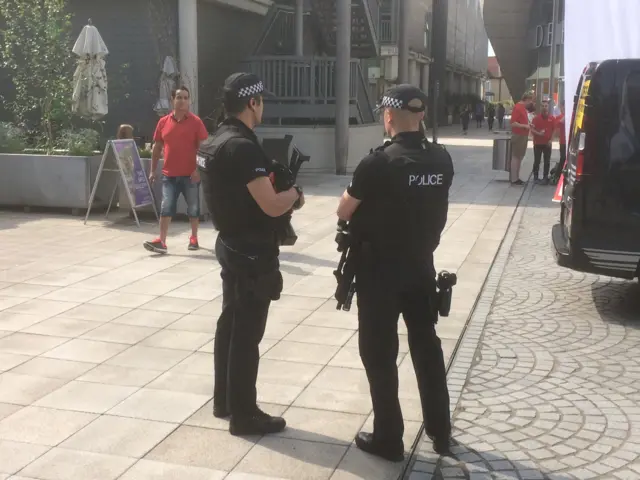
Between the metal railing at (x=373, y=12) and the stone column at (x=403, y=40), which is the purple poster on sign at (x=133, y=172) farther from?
the stone column at (x=403, y=40)

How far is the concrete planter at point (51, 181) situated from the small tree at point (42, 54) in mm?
844

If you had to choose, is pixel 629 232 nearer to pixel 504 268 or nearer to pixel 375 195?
pixel 504 268

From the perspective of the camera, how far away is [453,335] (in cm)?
605

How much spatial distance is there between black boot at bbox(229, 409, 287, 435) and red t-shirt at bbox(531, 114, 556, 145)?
12765 millimetres

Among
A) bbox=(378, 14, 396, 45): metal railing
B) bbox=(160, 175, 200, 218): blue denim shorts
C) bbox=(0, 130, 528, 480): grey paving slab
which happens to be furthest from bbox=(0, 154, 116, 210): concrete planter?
bbox=(378, 14, 396, 45): metal railing

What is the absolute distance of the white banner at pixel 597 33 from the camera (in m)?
10.8

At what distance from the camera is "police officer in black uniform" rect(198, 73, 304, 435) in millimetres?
3893

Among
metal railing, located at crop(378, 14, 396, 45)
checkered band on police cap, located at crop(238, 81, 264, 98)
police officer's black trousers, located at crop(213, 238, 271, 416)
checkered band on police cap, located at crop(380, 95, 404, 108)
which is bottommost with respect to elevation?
police officer's black trousers, located at crop(213, 238, 271, 416)

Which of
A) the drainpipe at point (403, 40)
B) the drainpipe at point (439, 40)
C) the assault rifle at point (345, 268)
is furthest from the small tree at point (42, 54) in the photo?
the drainpipe at point (439, 40)

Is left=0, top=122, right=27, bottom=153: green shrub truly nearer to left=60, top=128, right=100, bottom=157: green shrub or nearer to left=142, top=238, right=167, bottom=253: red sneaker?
left=60, top=128, right=100, bottom=157: green shrub

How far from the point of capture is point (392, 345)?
3.86 m

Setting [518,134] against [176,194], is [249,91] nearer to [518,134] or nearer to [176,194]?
[176,194]

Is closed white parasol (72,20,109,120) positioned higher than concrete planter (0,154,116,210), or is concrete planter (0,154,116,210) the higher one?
closed white parasol (72,20,109,120)

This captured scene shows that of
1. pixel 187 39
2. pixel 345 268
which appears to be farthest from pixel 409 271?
pixel 187 39
